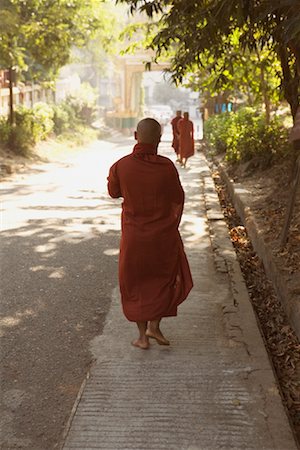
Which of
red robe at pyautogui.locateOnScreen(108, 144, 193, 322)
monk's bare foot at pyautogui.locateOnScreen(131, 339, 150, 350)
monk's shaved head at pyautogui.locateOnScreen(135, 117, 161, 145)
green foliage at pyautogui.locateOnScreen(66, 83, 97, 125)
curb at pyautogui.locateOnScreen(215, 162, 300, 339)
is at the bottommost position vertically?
monk's bare foot at pyautogui.locateOnScreen(131, 339, 150, 350)

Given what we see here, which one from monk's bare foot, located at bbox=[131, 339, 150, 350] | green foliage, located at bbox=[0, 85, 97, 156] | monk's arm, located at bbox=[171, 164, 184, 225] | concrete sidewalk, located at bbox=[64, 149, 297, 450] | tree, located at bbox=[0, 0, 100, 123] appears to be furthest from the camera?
green foliage, located at bbox=[0, 85, 97, 156]

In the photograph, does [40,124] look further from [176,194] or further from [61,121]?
[176,194]

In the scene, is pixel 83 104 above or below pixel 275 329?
above

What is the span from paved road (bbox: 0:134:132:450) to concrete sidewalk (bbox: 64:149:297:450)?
17cm

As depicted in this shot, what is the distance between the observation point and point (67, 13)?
17500mm

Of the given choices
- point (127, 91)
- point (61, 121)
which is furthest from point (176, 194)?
point (127, 91)

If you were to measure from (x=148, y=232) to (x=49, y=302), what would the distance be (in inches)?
63.3

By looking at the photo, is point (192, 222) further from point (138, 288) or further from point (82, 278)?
point (138, 288)

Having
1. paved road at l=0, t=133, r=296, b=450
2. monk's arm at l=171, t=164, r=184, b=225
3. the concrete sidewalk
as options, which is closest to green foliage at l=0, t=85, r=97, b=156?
paved road at l=0, t=133, r=296, b=450

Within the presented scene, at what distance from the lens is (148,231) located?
4.20m

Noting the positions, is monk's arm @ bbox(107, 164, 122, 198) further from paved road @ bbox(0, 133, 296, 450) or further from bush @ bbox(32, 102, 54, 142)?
bush @ bbox(32, 102, 54, 142)

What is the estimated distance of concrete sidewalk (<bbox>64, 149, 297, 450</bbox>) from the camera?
125 inches

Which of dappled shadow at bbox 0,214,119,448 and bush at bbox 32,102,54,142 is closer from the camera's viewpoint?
dappled shadow at bbox 0,214,119,448

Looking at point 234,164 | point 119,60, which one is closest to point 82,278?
point 234,164
